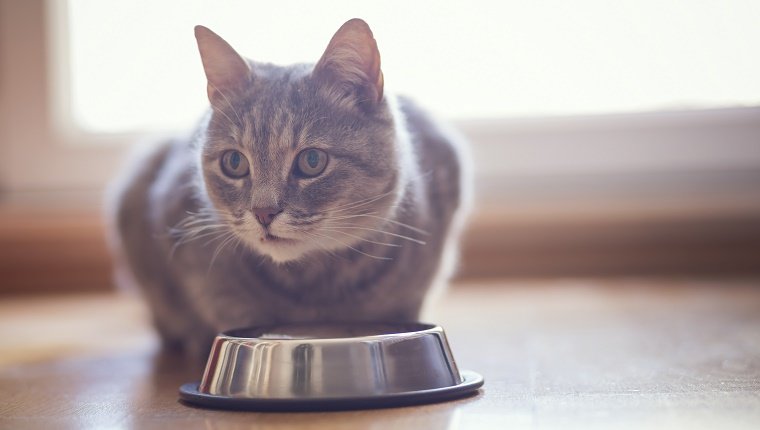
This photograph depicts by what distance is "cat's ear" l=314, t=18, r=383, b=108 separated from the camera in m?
1.17

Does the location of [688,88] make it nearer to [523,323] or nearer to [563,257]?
[563,257]

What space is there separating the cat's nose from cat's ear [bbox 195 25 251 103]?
220 millimetres

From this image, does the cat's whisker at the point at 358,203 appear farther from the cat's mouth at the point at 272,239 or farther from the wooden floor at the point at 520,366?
the wooden floor at the point at 520,366

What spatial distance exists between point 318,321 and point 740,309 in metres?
0.98

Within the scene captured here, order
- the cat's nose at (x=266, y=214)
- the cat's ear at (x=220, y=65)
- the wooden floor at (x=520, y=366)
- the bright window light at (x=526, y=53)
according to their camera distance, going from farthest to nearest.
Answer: the bright window light at (x=526, y=53), the cat's ear at (x=220, y=65), the cat's nose at (x=266, y=214), the wooden floor at (x=520, y=366)

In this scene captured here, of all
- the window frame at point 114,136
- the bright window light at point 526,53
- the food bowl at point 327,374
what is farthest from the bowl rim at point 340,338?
the window frame at point 114,136

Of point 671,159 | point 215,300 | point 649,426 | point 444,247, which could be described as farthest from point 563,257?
point 649,426

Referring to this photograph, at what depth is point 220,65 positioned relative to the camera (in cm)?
126

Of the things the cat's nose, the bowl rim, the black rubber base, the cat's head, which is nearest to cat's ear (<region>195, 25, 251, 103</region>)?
the cat's head

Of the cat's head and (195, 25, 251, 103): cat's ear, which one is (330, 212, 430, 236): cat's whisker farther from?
(195, 25, 251, 103): cat's ear

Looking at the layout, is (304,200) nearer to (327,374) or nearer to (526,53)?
(327,374)

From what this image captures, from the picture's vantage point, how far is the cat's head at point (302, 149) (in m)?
1.16

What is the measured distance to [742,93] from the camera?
2.50 metres

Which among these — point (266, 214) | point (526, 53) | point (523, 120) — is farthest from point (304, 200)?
point (523, 120)
